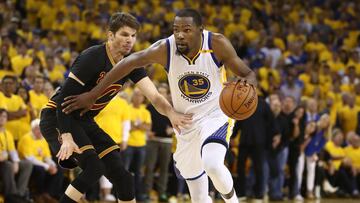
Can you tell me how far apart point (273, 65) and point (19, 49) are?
21.1 feet

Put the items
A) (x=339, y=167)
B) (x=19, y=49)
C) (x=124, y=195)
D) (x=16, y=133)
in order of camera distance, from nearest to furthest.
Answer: (x=124, y=195) < (x=16, y=133) < (x=19, y=49) < (x=339, y=167)

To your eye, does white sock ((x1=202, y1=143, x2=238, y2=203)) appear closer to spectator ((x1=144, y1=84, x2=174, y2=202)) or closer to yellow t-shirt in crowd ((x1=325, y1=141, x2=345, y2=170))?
spectator ((x1=144, y1=84, x2=174, y2=202))

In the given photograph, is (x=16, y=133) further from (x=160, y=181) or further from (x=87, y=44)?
(x=87, y=44)

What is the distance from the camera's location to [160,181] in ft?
41.9

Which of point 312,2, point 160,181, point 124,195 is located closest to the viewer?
point 124,195

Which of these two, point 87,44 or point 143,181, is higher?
point 87,44

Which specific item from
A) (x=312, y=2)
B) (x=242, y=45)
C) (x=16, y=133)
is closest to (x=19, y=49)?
(x=16, y=133)

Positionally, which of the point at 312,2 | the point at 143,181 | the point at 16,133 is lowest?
the point at 143,181

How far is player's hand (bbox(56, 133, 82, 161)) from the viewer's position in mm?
6727

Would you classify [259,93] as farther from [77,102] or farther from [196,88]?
[77,102]

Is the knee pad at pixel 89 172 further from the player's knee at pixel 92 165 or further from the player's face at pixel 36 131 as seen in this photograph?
the player's face at pixel 36 131

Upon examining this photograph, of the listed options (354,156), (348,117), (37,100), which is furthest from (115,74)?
(348,117)

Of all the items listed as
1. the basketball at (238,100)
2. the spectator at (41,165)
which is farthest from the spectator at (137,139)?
the basketball at (238,100)

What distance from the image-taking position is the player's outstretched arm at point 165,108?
6.94m
